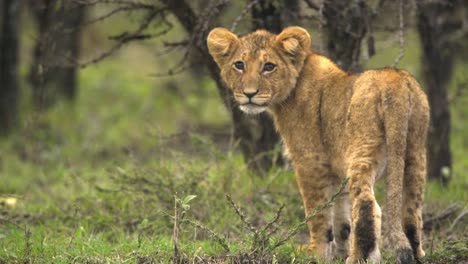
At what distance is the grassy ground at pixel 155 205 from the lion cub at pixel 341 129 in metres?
0.29

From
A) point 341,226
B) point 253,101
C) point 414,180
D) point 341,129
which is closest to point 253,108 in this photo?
point 253,101

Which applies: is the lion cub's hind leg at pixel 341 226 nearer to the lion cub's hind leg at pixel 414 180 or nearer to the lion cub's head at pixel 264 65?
the lion cub's hind leg at pixel 414 180

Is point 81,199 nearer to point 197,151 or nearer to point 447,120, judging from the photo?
point 197,151

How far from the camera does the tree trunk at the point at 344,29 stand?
291 inches

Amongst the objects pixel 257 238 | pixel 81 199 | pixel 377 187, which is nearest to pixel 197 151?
pixel 81 199

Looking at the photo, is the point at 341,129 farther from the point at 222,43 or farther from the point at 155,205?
the point at 155,205

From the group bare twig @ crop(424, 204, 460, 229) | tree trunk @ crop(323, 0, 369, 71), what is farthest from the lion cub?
tree trunk @ crop(323, 0, 369, 71)

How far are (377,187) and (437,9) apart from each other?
223cm

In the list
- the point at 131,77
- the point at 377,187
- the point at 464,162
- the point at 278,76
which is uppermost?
the point at 278,76

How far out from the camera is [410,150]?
5301mm

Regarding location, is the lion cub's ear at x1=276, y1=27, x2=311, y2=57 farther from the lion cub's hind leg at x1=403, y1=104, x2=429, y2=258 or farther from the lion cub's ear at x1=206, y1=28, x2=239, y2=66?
the lion cub's hind leg at x1=403, y1=104, x2=429, y2=258

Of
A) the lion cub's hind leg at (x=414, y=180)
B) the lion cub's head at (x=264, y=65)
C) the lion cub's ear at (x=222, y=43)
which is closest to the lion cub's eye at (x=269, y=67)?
the lion cub's head at (x=264, y=65)

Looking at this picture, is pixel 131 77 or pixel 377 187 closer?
pixel 377 187

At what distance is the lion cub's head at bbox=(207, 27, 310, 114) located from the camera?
233 inches
